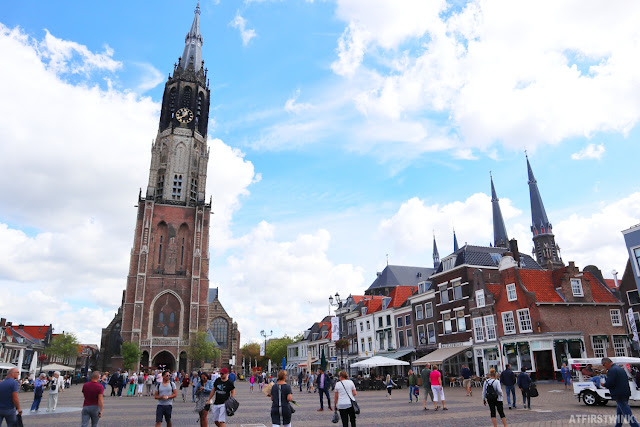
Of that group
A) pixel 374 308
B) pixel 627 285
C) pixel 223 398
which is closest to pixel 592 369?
pixel 223 398

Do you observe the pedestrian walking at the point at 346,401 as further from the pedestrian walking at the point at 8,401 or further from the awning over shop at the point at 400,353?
the awning over shop at the point at 400,353

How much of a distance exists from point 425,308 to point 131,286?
4152 cm

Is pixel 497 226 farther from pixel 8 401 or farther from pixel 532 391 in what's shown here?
pixel 8 401

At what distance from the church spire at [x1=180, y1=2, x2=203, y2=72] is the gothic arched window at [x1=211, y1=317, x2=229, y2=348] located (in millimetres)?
46832

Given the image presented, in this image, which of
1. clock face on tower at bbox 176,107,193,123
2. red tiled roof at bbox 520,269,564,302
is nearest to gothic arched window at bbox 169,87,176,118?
clock face on tower at bbox 176,107,193,123

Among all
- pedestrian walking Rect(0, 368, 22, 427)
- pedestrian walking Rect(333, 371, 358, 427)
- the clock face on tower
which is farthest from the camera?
the clock face on tower

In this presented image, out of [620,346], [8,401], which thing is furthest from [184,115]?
[8,401]

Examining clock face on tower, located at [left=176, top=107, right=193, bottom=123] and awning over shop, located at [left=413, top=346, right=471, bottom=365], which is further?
clock face on tower, located at [left=176, top=107, right=193, bottom=123]

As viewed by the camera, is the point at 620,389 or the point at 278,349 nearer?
the point at 620,389

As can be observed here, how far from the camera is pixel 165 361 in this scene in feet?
205

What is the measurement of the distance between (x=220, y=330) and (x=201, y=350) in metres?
23.1

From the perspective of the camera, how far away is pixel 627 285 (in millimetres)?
35312

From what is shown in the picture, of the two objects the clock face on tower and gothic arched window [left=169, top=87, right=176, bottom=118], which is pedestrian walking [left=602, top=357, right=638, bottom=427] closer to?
the clock face on tower

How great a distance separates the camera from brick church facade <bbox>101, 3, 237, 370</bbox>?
61.5 meters
